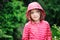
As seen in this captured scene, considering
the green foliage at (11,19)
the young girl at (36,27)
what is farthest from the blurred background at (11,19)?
the young girl at (36,27)

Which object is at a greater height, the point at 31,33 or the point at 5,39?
the point at 31,33

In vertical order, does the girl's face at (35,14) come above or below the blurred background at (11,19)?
above

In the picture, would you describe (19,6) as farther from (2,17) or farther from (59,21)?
(59,21)

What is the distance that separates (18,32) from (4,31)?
1.05 meters

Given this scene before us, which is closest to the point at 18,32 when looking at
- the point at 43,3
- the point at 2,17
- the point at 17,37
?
the point at 17,37

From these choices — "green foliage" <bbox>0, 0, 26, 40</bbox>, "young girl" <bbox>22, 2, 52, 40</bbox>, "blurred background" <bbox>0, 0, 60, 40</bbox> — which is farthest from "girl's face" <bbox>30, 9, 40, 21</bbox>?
"green foliage" <bbox>0, 0, 26, 40</bbox>

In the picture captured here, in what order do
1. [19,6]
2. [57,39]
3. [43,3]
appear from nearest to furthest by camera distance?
[57,39] → [19,6] → [43,3]

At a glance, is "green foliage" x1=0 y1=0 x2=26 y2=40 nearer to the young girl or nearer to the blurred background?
the blurred background

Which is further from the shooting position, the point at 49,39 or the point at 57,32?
the point at 57,32

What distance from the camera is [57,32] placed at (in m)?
9.52

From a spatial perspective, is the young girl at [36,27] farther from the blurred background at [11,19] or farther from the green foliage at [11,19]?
the green foliage at [11,19]

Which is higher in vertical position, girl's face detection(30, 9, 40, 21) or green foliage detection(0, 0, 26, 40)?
girl's face detection(30, 9, 40, 21)

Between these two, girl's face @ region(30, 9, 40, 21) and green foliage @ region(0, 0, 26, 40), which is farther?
green foliage @ region(0, 0, 26, 40)

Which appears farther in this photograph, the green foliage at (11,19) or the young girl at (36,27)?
the green foliage at (11,19)
